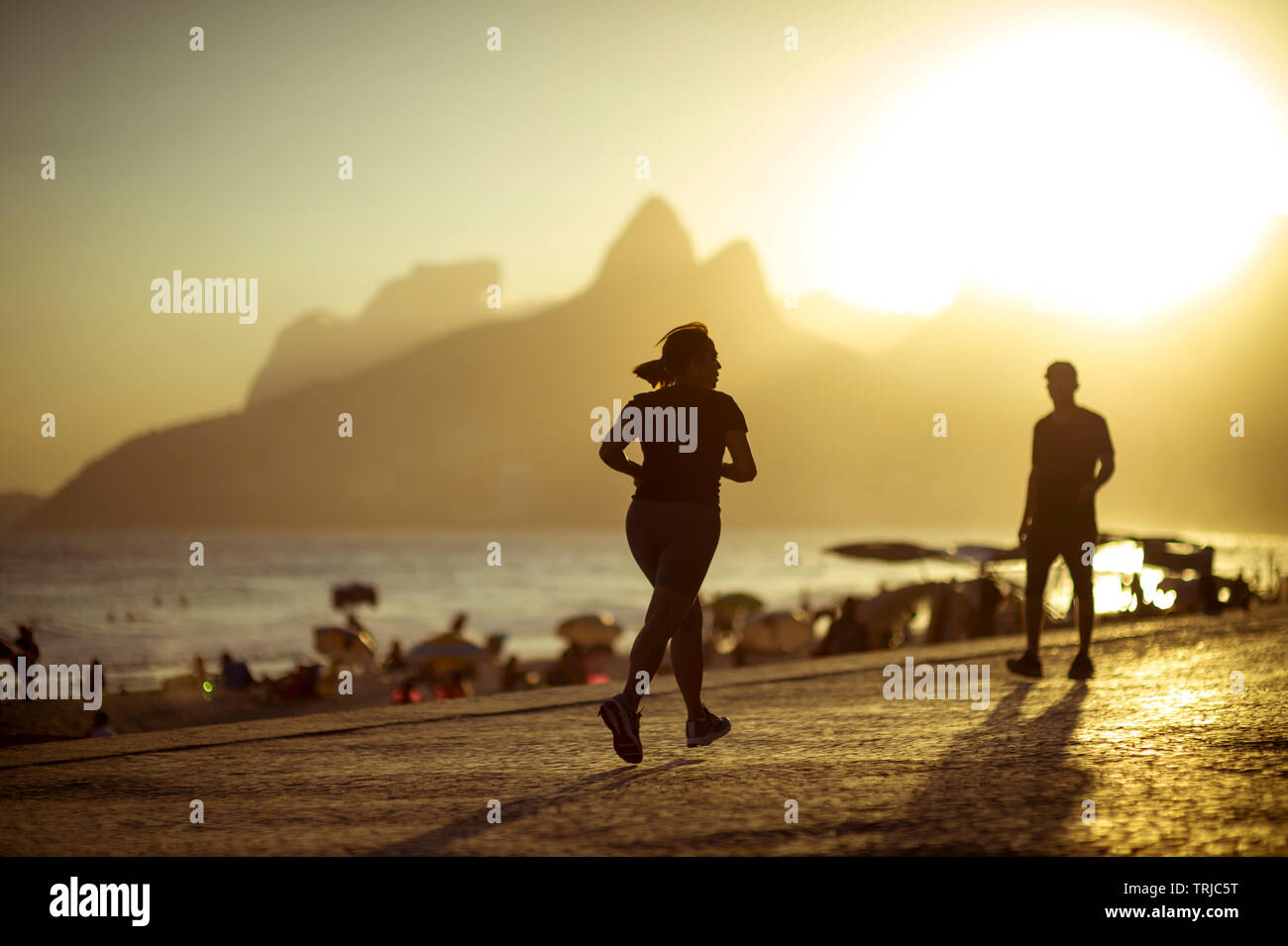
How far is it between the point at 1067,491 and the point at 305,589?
229ft

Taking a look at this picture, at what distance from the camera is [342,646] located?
33594 mm

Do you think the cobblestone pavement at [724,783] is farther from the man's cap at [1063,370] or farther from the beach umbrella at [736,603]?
the beach umbrella at [736,603]

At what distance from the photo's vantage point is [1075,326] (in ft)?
493

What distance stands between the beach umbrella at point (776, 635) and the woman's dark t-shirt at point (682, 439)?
24.6 meters

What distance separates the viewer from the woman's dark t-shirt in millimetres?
4887

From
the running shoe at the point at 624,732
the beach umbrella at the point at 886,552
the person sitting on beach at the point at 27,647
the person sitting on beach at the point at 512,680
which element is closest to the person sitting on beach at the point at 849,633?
the beach umbrella at the point at 886,552

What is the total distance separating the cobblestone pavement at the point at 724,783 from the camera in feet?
11.1

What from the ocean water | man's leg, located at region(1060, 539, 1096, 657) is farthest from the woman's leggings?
the ocean water

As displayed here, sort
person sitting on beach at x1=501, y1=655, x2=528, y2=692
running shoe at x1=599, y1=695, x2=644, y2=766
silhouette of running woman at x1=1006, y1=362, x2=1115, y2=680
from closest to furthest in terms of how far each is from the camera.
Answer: running shoe at x1=599, y1=695, x2=644, y2=766, silhouette of running woman at x1=1006, y1=362, x2=1115, y2=680, person sitting on beach at x1=501, y1=655, x2=528, y2=692

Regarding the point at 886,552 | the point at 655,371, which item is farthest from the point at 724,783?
the point at 886,552

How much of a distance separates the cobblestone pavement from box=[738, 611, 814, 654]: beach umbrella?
2225 centimetres

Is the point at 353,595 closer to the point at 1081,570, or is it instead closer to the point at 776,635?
the point at 776,635

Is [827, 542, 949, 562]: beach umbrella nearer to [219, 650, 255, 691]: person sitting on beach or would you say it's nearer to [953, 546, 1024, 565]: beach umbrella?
[953, 546, 1024, 565]: beach umbrella
